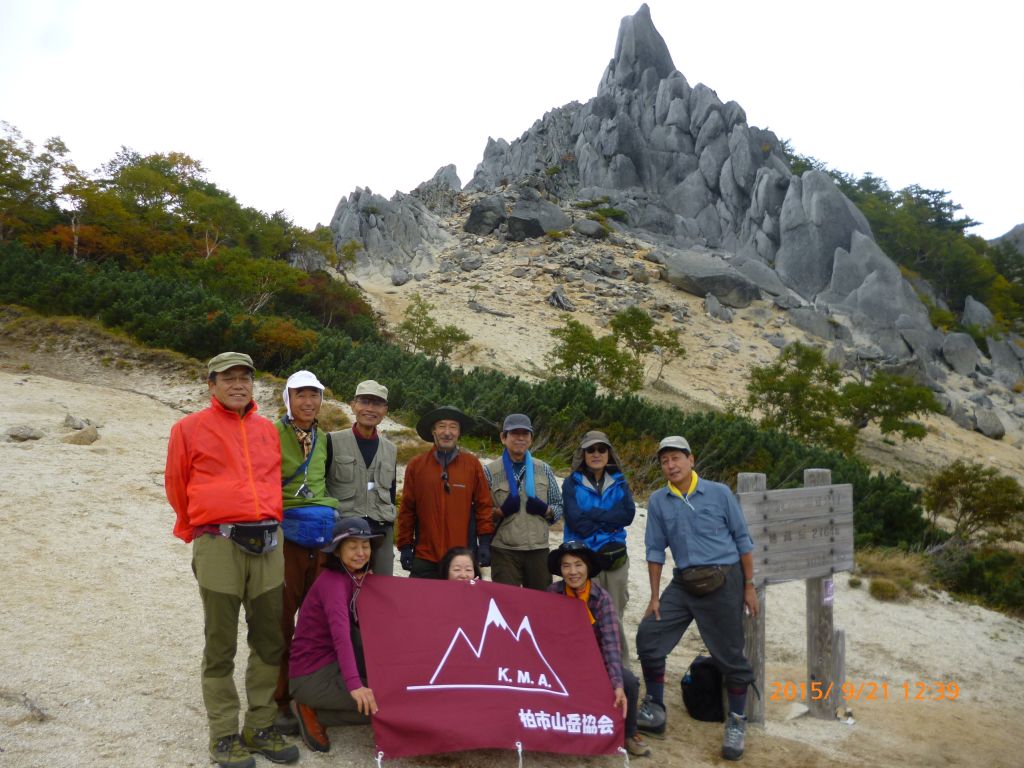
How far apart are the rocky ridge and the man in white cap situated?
33.8 m

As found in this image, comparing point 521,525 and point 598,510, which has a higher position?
point 598,510

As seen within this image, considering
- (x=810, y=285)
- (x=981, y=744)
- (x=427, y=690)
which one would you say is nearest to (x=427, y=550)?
(x=427, y=690)

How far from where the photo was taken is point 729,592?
447 centimetres

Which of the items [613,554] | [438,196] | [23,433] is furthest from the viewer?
[438,196]

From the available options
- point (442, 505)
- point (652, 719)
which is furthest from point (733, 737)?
point (442, 505)

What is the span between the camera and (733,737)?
175 inches

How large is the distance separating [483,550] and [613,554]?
0.85 metres

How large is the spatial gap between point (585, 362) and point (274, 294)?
1197cm

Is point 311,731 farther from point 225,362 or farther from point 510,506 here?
point 225,362

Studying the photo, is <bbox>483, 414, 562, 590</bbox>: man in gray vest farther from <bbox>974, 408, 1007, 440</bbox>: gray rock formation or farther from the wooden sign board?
<bbox>974, 408, 1007, 440</bbox>: gray rock formation

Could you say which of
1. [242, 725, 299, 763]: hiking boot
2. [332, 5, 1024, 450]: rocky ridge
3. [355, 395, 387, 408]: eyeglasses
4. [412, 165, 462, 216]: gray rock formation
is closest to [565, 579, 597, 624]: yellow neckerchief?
[355, 395, 387, 408]: eyeglasses

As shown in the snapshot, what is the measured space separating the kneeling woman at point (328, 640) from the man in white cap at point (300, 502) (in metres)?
0.14

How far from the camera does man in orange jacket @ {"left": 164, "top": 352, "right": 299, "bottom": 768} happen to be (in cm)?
333

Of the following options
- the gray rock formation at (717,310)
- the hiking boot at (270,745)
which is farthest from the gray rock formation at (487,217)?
the hiking boot at (270,745)
